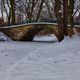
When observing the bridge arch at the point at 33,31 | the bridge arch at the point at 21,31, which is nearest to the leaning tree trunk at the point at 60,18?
the bridge arch at the point at 33,31

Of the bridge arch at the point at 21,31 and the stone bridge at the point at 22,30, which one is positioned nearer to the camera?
the stone bridge at the point at 22,30

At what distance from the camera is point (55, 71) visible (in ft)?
29.5

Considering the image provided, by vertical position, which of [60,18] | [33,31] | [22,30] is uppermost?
[60,18]

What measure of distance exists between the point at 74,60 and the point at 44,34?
46.0 m

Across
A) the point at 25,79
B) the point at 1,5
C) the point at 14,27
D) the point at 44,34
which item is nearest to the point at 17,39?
the point at 14,27

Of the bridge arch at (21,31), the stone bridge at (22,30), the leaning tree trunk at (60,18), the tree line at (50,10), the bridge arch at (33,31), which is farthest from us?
the bridge arch at (21,31)

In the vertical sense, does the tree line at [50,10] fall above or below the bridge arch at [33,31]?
above

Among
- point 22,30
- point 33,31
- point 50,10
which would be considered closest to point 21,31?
point 22,30

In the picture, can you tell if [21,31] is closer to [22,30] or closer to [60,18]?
[22,30]

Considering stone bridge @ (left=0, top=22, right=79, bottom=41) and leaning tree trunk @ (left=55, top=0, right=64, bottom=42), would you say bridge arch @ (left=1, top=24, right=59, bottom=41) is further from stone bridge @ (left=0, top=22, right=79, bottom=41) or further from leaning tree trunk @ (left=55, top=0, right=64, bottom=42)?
leaning tree trunk @ (left=55, top=0, right=64, bottom=42)

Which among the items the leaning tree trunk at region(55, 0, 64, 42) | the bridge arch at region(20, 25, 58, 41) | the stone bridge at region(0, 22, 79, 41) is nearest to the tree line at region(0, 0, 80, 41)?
the leaning tree trunk at region(55, 0, 64, 42)

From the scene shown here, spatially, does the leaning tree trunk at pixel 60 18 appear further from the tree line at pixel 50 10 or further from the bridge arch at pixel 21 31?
the bridge arch at pixel 21 31

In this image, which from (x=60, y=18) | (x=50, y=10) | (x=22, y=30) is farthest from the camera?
(x=50, y=10)

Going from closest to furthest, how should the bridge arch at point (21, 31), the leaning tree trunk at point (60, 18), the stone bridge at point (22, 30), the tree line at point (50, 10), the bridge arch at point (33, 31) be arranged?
the leaning tree trunk at point (60, 18) → the tree line at point (50, 10) → the bridge arch at point (33, 31) → the stone bridge at point (22, 30) → the bridge arch at point (21, 31)
